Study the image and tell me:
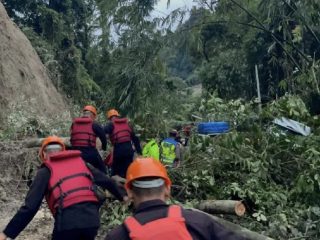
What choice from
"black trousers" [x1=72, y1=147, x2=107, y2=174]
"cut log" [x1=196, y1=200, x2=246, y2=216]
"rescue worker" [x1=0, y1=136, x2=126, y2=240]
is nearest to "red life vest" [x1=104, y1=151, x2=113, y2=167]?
"black trousers" [x1=72, y1=147, x2=107, y2=174]

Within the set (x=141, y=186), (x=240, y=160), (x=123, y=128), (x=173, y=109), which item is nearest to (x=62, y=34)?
(x=173, y=109)

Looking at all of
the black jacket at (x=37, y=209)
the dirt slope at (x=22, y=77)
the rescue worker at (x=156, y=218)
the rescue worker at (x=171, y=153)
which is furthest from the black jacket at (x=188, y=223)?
the dirt slope at (x=22, y=77)

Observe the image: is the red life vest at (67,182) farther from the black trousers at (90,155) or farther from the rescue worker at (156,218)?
the black trousers at (90,155)

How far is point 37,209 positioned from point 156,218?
1824 millimetres

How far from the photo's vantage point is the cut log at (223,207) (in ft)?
21.1

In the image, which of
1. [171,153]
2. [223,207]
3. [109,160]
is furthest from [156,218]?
[171,153]

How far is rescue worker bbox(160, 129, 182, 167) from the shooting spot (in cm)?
914

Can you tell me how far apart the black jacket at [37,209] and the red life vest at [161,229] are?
1.76 metres

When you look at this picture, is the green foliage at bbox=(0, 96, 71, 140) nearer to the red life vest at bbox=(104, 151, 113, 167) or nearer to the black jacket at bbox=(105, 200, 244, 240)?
the red life vest at bbox=(104, 151, 113, 167)

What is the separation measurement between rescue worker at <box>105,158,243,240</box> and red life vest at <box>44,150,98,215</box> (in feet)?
5.44

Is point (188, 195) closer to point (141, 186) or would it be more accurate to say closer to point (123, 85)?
point (123, 85)

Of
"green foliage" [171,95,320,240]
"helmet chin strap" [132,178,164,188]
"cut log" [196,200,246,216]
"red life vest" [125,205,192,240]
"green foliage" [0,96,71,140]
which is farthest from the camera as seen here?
"green foliage" [0,96,71,140]

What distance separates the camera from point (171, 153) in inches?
380

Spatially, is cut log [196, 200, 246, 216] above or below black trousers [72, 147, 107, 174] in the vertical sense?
below
